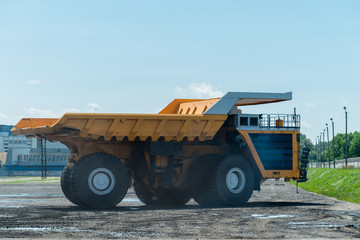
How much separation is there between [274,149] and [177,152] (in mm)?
3244

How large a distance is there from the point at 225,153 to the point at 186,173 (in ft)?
4.48

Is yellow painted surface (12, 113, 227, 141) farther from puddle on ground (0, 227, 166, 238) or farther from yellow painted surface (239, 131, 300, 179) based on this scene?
puddle on ground (0, 227, 166, 238)

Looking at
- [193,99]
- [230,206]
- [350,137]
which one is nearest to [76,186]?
[230,206]

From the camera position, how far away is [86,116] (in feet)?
55.9

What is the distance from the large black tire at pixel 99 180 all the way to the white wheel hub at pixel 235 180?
3192 mm

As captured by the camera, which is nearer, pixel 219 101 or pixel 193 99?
pixel 219 101

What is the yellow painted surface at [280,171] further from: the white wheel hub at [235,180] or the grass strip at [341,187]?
the grass strip at [341,187]

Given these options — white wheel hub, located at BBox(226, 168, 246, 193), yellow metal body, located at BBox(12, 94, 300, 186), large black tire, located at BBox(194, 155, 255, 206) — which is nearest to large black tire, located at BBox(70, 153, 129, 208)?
yellow metal body, located at BBox(12, 94, 300, 186)

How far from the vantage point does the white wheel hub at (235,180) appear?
725 inches

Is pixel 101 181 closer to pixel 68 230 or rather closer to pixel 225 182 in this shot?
pixel 225 182

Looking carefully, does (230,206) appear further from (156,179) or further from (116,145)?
(116,145)

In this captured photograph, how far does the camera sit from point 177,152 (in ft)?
60.2

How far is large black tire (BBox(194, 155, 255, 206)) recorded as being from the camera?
18141mm

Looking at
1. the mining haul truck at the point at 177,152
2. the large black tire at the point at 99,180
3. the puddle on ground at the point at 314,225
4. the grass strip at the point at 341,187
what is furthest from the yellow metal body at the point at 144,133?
the puddle on ground at the point at 314,225
